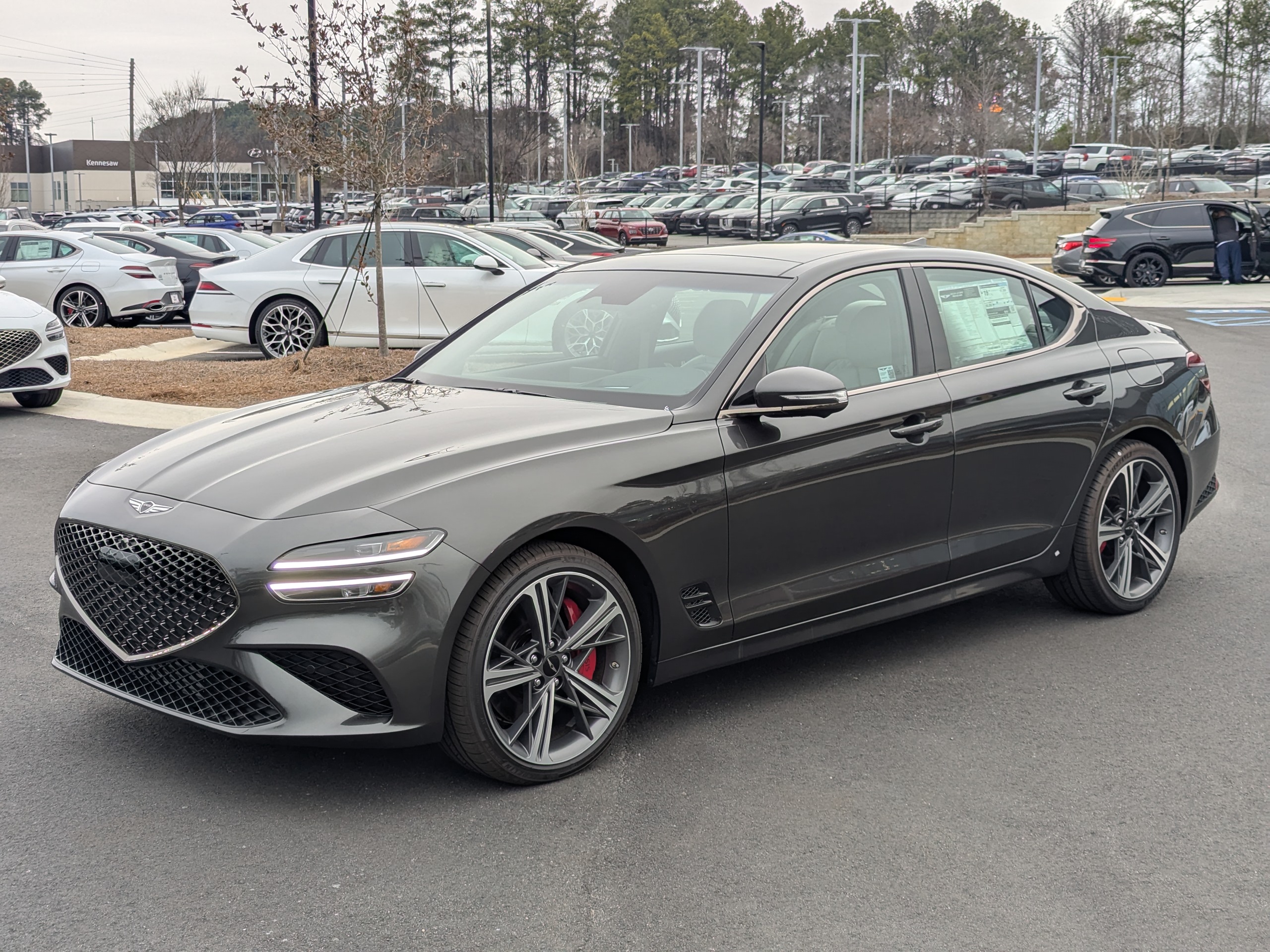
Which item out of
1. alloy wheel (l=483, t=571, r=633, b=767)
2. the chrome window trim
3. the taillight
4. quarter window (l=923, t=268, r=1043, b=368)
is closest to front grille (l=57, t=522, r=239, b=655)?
alloy wheel (l=483, t=571, r=633, b=767)

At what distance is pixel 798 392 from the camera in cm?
427

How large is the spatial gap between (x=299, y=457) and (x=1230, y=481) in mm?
6872

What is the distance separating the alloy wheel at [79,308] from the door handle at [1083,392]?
54.8ft

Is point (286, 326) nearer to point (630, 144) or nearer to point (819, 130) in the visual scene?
point (819, 130)

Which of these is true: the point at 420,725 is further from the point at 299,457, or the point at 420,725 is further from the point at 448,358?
the point at 448,358

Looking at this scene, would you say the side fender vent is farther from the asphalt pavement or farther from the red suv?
the red suv

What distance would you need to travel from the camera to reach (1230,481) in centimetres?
878

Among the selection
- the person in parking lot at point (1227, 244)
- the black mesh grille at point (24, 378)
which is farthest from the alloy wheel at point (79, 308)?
the person in parking lot at point (1227, 244)

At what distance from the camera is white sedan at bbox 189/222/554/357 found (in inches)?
573

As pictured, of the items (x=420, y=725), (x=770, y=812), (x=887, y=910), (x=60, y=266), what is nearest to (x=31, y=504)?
(x=420, y=725)

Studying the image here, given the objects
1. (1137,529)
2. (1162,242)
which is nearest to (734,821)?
(1137,529)

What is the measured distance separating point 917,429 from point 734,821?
1.78 meters

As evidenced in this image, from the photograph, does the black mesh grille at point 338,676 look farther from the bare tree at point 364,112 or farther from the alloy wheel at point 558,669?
the bare tree at point 364,112

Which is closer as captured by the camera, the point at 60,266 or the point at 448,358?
the point at 448,358
